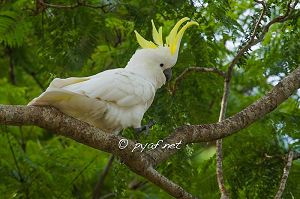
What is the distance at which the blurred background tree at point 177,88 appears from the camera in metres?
3.72

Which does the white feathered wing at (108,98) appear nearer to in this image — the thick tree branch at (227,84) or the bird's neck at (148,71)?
the bird's neck at (148,71)

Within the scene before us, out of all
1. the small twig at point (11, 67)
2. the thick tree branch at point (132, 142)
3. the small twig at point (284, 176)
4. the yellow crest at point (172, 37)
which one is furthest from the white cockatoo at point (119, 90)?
the small twig at point (11, 67)

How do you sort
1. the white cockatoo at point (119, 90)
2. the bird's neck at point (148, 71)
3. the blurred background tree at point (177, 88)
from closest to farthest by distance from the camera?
the white cockatoo at point (119, 90), the bird's neck at point (148, 71), the blurred background tree at point (177, 88)

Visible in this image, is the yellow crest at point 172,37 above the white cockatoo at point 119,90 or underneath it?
above

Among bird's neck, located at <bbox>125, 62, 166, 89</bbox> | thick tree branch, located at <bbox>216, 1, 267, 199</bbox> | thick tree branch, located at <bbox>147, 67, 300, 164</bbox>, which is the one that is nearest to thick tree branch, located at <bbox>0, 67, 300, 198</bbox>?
thick tree branch, located at <bbox>147, 67, 300, 164</bbox>

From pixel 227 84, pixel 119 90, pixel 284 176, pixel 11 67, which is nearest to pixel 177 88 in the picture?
pixel 227 84

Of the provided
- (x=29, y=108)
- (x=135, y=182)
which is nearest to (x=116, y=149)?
(x=29, y=108)

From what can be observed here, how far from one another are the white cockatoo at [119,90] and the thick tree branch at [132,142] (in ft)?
0.51

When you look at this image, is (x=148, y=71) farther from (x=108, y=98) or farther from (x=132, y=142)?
(x=132, y=142)

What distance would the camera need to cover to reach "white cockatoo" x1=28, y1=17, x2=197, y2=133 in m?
2.85

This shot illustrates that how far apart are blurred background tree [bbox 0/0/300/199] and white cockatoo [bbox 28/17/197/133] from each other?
1.04 ft

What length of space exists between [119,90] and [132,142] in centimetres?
39

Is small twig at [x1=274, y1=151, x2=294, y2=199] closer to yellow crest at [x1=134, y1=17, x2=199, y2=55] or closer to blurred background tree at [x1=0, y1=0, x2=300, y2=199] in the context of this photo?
blurred background tree at [x1=0, y1=0, x2=300, y2=199]

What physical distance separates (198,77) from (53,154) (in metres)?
1.32
